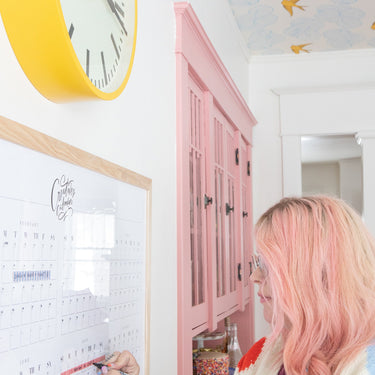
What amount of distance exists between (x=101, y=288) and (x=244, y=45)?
272cm

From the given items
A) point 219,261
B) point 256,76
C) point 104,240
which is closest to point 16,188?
point 104,240

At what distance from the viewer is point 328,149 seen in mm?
6062

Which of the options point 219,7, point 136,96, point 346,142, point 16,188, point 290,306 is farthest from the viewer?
point 346,142

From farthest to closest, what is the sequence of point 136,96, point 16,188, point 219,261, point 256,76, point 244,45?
point 256,76 → point 244,45 → point 219,261 → point 136,96 → point 16,188

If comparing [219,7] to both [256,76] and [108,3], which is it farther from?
[108,3]

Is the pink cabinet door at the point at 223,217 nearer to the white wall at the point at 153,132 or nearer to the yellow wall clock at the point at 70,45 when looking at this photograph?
the white wall at the point at 153,132

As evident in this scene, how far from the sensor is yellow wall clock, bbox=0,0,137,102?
77 cm

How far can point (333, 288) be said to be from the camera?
3.67 ft

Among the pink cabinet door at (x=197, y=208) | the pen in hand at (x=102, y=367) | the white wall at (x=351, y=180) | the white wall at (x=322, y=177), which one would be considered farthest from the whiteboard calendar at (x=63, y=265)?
the white wall at (x=322, y=177)

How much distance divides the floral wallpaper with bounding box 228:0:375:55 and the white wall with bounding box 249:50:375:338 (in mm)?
97

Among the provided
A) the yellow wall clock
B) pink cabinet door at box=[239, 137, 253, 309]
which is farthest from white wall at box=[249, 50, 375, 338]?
the yellow wall clock

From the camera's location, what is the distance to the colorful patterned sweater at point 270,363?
1041 mm

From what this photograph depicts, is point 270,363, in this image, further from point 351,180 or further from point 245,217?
point 351,180

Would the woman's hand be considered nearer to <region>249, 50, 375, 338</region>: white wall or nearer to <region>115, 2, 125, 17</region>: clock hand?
<region>115, 2, 125, 17</region>: clock hand
